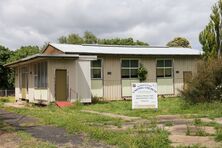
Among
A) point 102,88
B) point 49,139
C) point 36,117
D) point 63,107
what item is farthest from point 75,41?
point 49,139

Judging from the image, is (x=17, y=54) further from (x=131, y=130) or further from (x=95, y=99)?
(x=131, y=130)

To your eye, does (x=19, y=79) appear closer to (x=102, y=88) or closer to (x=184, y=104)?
(x=102, y=88)

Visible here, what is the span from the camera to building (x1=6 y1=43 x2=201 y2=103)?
86.9ft

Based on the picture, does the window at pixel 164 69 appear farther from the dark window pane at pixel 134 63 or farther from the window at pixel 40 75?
the window at pixel 40 75

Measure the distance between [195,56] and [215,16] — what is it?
974 cm

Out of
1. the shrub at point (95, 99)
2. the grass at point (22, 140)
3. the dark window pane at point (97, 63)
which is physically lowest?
the grass at point (22, 140)

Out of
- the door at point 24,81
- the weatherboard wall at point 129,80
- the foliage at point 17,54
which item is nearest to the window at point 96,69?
the weatherboard wall at point 129,80

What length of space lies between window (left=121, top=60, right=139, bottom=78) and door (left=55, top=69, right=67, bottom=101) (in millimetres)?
5956

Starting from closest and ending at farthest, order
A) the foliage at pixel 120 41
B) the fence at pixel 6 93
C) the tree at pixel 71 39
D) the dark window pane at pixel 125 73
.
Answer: the dark window pane at pixel 125 73
the fence at pixel 6 93
the foliage at pixel 120 41
the tree at pixel 71 39

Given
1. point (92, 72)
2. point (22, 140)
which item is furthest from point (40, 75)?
point (22, 140)

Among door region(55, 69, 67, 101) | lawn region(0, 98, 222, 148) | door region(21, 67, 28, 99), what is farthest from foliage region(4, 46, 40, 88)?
lawn region(0, 98, 222, 148)

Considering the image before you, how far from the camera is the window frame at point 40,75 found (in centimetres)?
2688

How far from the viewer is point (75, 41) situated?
72188 millimetres

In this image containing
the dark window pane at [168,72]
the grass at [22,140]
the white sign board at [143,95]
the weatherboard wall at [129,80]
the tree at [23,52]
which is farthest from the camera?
the tree at [23,52]
